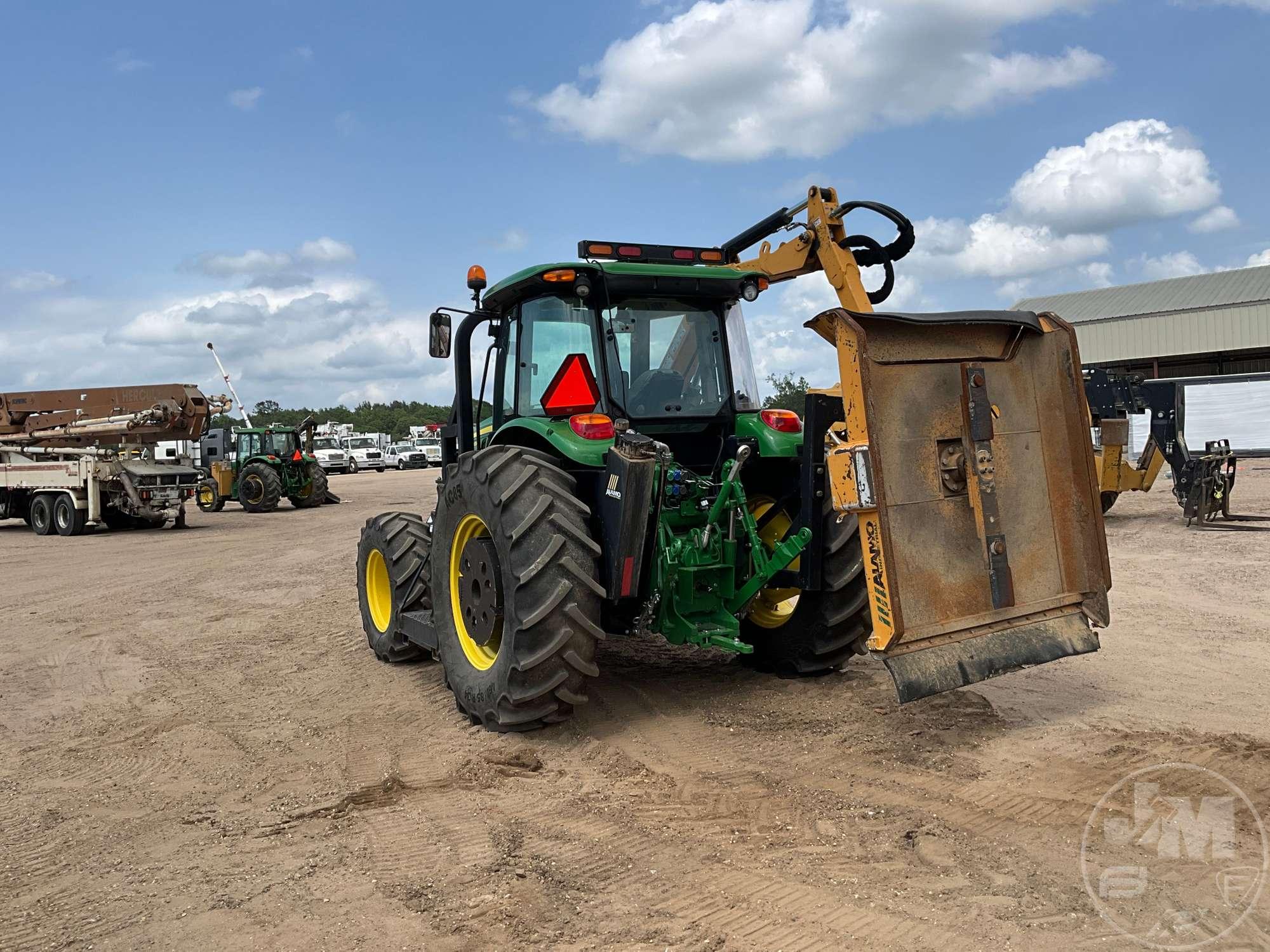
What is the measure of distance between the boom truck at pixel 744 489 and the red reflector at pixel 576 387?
1cm

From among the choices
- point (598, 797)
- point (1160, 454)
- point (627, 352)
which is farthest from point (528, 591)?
point (1160, 454)

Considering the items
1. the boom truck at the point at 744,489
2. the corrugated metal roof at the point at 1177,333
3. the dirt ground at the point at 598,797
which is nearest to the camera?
the dirt ground at the point at 598,797

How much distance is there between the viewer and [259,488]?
869 inches

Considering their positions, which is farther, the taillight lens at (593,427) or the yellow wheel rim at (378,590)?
the yellow wheel rim at (378,590)

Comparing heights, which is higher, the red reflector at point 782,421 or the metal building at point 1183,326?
the metal building at point 1183,326

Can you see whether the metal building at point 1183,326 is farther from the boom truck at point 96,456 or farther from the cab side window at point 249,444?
the boom truck at point 96,456

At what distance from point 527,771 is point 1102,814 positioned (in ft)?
7.52

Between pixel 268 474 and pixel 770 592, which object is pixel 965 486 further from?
pixel 268 474

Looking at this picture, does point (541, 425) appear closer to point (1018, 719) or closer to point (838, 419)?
point (838, 419)

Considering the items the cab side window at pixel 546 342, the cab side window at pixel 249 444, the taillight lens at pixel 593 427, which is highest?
the cab side window at pixel 249 444

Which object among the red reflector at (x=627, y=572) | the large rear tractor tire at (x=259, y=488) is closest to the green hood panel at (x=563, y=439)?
the red reflector at (x=627, y=572)

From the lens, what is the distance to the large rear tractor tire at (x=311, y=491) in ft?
75.7

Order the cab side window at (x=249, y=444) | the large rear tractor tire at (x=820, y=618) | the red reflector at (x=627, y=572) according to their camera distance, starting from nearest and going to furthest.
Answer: the red reflector at (x=627, y=572) → the large rear tractor tire at (x=820, y=618) → the cab side window at (x=249, y=444)

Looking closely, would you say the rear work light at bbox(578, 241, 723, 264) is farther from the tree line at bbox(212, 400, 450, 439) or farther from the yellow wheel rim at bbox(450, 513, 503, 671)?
the tree line at bbox(212, 400, 450, 439)
